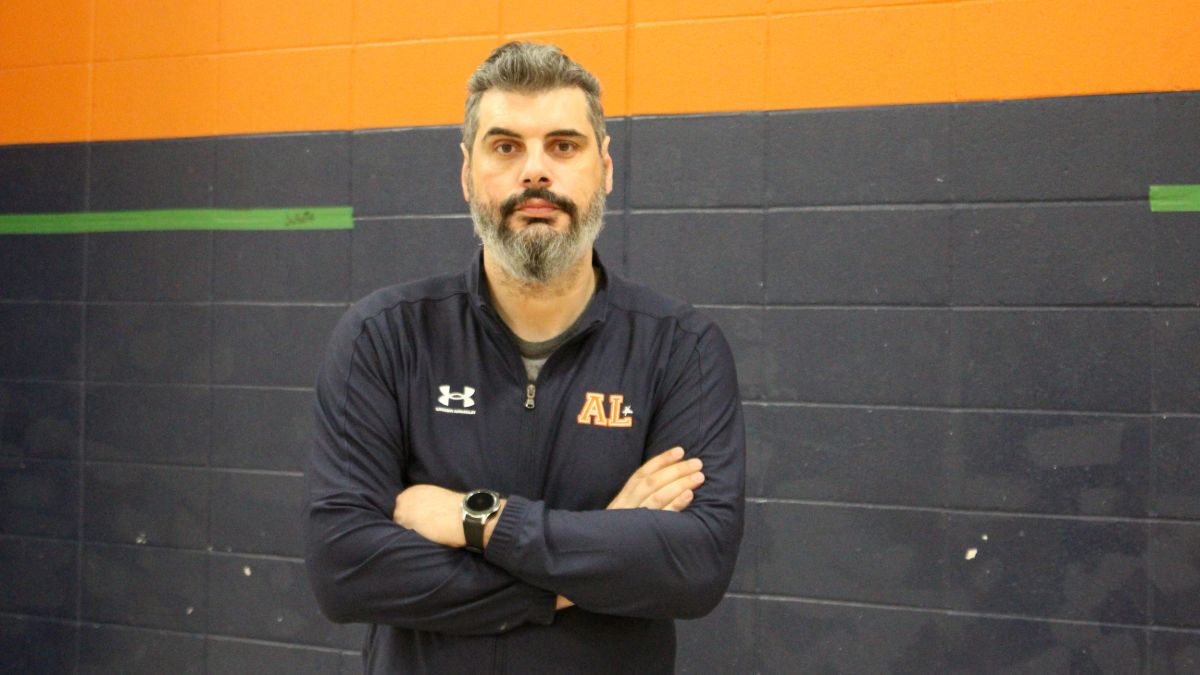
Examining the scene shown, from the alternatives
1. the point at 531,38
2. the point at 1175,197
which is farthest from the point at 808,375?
the point at 531,38

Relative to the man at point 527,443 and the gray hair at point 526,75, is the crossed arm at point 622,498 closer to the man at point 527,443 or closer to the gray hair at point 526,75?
the man at point 527,443

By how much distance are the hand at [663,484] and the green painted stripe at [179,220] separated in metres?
1.75

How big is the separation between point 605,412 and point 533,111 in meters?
0.49

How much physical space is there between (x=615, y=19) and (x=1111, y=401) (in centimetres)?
156

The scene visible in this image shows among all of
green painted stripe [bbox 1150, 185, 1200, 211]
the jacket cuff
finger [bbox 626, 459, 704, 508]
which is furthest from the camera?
green painted stripe [bbox 1150, 185, 1200, 211]

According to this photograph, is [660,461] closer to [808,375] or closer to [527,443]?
[527,443]

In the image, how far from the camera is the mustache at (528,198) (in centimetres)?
183

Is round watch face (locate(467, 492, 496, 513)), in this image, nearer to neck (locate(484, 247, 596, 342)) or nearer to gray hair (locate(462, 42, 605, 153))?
neck (locate(484, 247, 596, 342))

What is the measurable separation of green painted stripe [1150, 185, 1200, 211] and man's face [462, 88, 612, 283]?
1.53m

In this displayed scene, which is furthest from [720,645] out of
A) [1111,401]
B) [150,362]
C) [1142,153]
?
[150,362]

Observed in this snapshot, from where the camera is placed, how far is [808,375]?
291 centimetres

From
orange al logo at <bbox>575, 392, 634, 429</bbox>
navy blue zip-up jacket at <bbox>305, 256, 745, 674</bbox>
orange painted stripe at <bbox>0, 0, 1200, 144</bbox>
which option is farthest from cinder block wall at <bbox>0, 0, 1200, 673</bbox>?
orange al logo at <bbox>575, 392, 634, 429</bbox>

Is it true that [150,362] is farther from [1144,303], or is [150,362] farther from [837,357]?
[1144,303]

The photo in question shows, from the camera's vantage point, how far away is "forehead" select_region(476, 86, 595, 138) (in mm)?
1828
